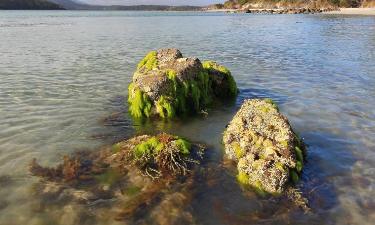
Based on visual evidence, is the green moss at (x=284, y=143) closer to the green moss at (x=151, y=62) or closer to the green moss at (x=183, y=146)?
the green moss at (x=183, y=146)

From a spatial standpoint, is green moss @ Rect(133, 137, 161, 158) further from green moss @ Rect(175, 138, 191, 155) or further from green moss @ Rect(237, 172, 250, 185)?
green moss @ Rect(237, 172, 250, 185)

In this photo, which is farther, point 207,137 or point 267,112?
point 207,137

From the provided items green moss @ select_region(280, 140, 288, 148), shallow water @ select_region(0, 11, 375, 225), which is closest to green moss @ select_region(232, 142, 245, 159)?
shallow water @ select_region(0, 11, 375, 225)

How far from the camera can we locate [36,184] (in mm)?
8898

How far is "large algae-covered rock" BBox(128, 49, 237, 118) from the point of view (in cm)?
1370

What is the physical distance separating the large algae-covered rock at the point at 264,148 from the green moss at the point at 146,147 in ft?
6.44

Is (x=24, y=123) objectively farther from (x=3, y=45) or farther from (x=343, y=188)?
(x=3, y=45)

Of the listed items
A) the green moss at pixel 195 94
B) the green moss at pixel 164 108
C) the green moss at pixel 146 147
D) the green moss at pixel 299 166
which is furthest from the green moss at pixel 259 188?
the green moss at pixel 195 94

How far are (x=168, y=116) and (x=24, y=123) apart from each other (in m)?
4.79

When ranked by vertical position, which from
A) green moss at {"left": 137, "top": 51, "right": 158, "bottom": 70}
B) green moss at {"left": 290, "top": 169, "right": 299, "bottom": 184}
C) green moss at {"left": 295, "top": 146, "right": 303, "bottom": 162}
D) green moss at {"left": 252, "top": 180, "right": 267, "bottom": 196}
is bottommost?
green moss at {"left": 252, "top": 180, "right": 267, "bottom": 196}

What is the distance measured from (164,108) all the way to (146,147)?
371 centimetres

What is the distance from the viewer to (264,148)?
973cm

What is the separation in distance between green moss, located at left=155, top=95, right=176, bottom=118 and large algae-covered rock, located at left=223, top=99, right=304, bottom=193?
299 cm

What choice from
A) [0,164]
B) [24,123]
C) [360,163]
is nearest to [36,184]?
[0,164]
